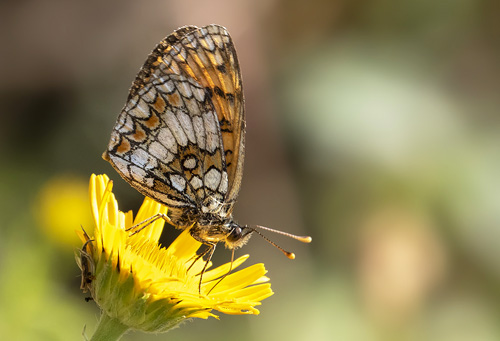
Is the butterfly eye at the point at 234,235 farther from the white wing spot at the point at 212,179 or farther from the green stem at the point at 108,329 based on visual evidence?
the green stem at the point at 108,329

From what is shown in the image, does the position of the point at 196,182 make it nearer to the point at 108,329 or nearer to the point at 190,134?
the point at 190,134

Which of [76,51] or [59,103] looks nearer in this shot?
[59,103]

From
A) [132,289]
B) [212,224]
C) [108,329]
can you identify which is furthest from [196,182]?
[108,329]

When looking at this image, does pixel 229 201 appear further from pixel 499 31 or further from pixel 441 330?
pixel 499 31

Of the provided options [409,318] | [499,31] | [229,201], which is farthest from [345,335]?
[499,31]

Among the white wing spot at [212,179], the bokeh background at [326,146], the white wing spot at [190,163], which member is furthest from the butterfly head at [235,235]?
the bokeh background at [326,146]

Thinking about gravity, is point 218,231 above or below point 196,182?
below
